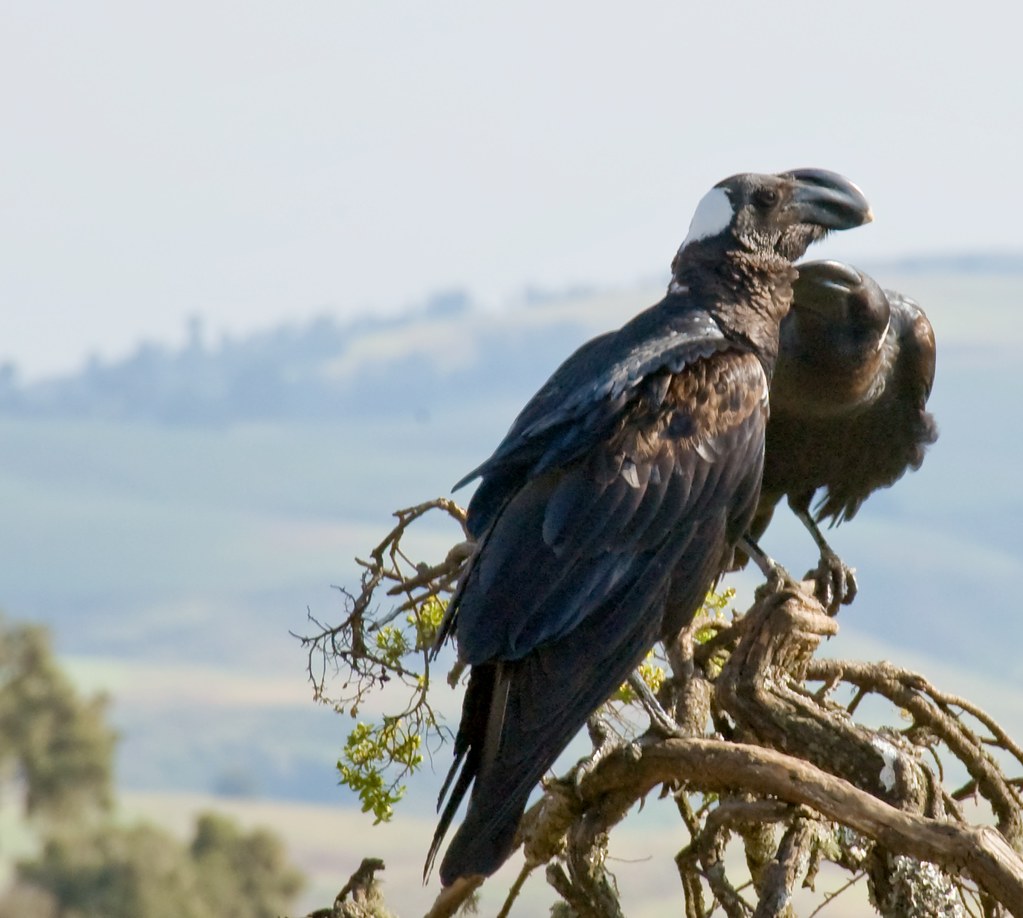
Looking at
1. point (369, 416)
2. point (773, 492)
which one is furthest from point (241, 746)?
point (773, 492)

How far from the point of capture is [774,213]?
20.8 feet

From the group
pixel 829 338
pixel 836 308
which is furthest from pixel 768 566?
pixel 836 308

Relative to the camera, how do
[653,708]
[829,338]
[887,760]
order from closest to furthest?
[887,760], [653,708], [829,338]

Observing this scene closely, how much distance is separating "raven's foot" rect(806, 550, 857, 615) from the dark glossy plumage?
43 cm

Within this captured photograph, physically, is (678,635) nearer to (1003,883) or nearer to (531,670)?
(531,670)

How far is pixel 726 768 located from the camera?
468 cm

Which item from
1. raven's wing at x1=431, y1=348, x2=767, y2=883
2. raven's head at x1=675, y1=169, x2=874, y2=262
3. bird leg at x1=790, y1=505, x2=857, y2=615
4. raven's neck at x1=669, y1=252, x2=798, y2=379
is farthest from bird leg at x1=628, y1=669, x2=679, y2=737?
raven's head at x1=675, y1=169, x2=874, y2=262

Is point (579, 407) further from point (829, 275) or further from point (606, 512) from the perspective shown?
point (829, 275)

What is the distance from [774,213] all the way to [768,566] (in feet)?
4.01

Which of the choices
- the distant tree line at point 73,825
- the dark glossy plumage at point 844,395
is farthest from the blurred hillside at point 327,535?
the dark glossy plumage at point 844,395

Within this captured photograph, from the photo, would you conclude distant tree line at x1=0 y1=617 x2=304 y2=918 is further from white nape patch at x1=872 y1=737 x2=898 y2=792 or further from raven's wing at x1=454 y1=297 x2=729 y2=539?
white nape patch at x1=872 y1=737 x2=898 y2=792

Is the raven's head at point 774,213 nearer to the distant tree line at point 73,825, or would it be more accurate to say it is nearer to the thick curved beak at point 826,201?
the thick curved beak at point 826,201

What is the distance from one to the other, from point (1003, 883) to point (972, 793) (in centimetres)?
155

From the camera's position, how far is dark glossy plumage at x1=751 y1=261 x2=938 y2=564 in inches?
268
